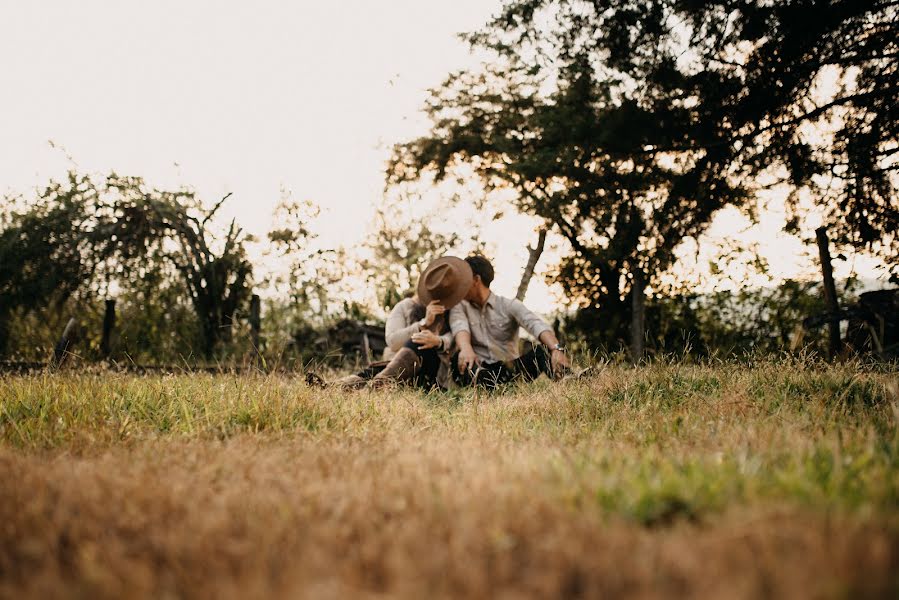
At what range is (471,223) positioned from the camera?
44.5ft

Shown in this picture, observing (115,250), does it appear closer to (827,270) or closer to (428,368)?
(428,368)

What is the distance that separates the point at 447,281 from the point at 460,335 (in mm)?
638

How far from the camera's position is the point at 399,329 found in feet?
22.4

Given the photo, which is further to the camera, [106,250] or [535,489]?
[106,250]

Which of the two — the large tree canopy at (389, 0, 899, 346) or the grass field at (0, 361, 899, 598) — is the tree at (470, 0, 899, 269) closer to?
the large tree canopy at (389, 0, 899, 346)

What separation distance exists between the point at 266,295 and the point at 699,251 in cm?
794

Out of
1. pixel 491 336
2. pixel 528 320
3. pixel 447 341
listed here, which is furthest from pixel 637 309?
pixel 447 341

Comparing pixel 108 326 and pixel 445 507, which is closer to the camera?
pixel 445 507

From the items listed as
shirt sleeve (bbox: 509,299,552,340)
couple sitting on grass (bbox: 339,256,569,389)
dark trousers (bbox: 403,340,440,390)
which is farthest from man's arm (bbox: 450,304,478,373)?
shirt sleeve (bbox: 509,299,552,340)

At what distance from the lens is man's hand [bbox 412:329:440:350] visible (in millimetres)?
6285

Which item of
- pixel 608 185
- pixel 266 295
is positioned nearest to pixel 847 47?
pixel 608 185

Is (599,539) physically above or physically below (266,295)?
below

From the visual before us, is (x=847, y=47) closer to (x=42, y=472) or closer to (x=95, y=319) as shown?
(x=42, y=472)

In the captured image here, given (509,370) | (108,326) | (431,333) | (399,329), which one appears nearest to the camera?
(431,333)
